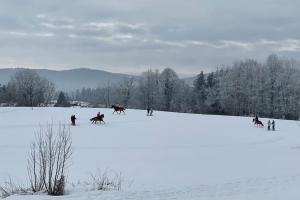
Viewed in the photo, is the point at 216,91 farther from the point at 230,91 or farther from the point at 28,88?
the point at 28,88

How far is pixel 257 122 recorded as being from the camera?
46.8 meters

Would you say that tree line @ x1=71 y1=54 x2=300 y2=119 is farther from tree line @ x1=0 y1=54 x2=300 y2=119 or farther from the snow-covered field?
the snow-covered field

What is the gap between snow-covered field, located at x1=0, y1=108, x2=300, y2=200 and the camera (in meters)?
13.6

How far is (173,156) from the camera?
87.4 feet

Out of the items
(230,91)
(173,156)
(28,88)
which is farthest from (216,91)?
(173,156)

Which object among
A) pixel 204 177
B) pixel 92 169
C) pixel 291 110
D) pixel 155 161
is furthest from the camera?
pixel 291 110

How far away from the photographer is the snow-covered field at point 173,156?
1360cm

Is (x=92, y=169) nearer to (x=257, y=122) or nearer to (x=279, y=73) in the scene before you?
(x=257, y=122)

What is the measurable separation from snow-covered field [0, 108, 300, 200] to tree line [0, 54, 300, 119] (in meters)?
37.1

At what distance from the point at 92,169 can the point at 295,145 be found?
19261mm

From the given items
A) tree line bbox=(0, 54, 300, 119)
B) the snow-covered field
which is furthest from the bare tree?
the snow-covered field

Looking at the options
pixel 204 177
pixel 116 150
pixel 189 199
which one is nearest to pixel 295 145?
pixel 116 150

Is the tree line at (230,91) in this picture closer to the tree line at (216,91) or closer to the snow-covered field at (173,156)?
the tree line at (216,91)

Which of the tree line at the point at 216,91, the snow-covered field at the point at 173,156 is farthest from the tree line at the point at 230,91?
the snow-covered field at the point at 173,156
